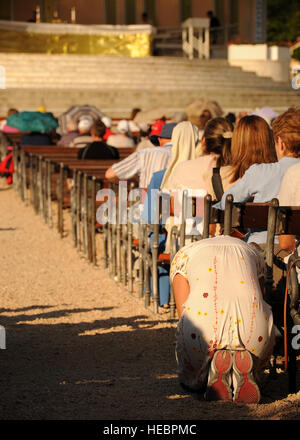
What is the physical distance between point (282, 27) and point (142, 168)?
3703 centimetres

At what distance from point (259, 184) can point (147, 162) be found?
2505 mm

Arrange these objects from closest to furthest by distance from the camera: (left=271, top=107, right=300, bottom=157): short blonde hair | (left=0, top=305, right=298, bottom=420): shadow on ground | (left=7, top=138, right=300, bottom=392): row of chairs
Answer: (left=0, top=305, right=298, bottom=420): shadow on ground < (left=7, top=138, right=300, bottom=392): row of chairs < (left=271, top=107, right=300, bottom=157): short blonde hair

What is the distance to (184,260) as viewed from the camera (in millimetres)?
4816

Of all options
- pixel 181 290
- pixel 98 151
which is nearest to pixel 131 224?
pixel 181 290

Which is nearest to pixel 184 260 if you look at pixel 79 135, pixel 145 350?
pixel 145 350

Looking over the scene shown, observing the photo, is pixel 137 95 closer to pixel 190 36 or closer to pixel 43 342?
pixel 190 36

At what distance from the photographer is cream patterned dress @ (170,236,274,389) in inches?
182

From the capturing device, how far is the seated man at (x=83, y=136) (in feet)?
46.0

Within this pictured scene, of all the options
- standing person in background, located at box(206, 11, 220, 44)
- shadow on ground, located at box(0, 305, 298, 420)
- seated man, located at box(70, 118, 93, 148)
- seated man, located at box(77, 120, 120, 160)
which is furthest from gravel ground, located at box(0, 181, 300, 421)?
standing person in background, located at box(206, 11, 220, 44)

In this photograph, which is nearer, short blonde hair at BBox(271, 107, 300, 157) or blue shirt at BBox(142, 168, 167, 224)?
short blonde hair at BBox(271, 107, 300, 157)

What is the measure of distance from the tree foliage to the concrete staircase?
11.0 metres

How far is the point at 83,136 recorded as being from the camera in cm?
1429

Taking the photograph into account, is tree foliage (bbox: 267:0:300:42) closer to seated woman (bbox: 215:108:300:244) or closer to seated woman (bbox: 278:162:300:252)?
seated woman (bbox: 215:108:300:244)

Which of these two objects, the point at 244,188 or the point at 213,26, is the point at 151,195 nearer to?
the point at 244,188
